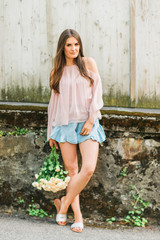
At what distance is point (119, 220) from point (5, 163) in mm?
1570

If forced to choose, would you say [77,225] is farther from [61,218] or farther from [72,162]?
[72,162]

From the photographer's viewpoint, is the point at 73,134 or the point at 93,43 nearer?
the point at 73,134

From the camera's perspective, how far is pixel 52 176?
12.0 feet

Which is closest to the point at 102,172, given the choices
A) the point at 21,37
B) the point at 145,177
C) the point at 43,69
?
the point at 145,177

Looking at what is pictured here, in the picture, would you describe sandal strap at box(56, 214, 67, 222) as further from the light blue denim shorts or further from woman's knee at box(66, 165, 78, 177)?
the light blue denim shorts

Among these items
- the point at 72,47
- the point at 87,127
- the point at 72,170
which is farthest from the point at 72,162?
the point at 72,47

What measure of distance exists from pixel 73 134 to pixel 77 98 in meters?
0.40

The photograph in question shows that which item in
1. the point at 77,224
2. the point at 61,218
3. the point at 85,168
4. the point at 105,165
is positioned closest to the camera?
the point at 85,168

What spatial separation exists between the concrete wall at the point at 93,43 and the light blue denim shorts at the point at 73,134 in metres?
0.72

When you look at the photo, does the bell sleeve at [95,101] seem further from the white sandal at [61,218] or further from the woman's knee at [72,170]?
the white sandal at [61,218]

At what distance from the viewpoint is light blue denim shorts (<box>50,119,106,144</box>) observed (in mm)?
3596

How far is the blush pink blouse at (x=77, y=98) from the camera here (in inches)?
140

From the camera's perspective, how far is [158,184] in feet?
12.7

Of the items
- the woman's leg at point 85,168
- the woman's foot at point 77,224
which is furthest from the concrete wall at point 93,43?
the woman's foot at point 77,224
